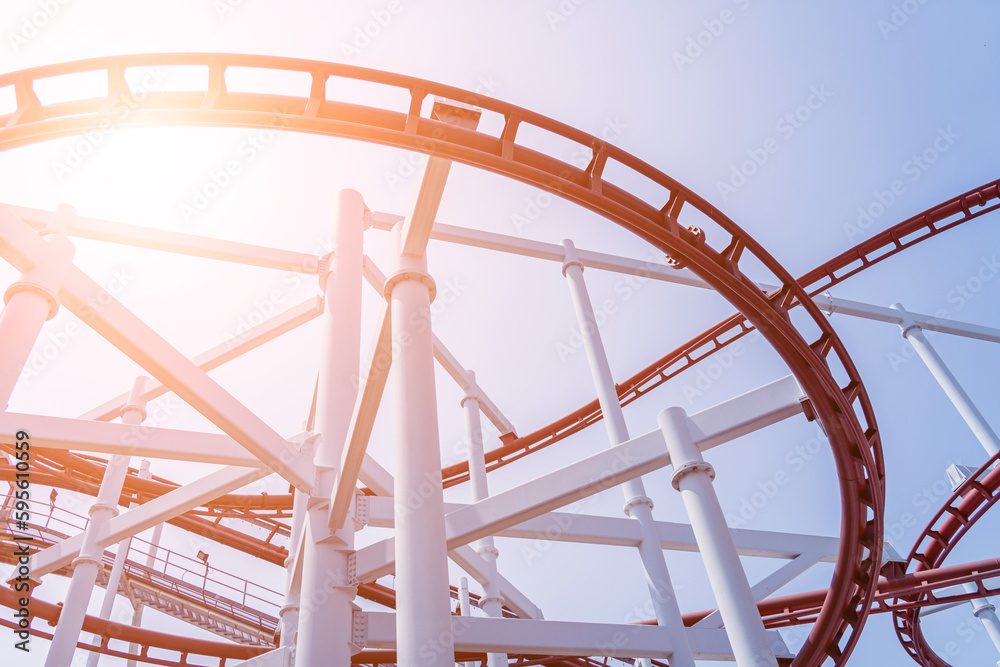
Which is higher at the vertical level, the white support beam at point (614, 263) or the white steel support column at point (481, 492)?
the white support beam at point (614, 263)

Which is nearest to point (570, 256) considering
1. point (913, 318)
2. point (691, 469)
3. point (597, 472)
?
point (691, 469)

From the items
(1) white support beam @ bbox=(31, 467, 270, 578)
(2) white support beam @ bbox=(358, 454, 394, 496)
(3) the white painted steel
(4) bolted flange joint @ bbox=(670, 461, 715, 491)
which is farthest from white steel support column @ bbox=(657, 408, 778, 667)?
(3) the white painted steel

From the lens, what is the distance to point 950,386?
951 cm

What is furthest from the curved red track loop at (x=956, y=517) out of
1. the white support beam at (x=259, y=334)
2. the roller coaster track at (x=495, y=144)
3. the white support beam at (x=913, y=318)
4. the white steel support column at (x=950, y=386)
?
the white support beam at (x=259, y=334)

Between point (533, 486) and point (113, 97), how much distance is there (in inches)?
149

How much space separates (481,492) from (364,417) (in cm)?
420

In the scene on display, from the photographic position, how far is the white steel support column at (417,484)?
2.95 m

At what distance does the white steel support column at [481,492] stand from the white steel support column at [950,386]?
6.59 m

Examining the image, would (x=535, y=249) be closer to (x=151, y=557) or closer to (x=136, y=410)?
(x=136, y=410)

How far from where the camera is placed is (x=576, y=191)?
452 cm

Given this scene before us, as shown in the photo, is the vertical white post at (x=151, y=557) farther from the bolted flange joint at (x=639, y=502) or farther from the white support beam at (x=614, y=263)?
the bolted flange joint at (x=639, y=502)

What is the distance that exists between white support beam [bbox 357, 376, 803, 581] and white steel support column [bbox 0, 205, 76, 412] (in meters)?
2.27

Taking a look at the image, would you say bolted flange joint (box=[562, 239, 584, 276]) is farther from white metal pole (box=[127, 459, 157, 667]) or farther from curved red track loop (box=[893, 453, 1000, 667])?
white metal pole (box=[127, 459, 157, 667])

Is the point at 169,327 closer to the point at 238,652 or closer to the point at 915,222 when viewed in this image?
the point at 238,652
